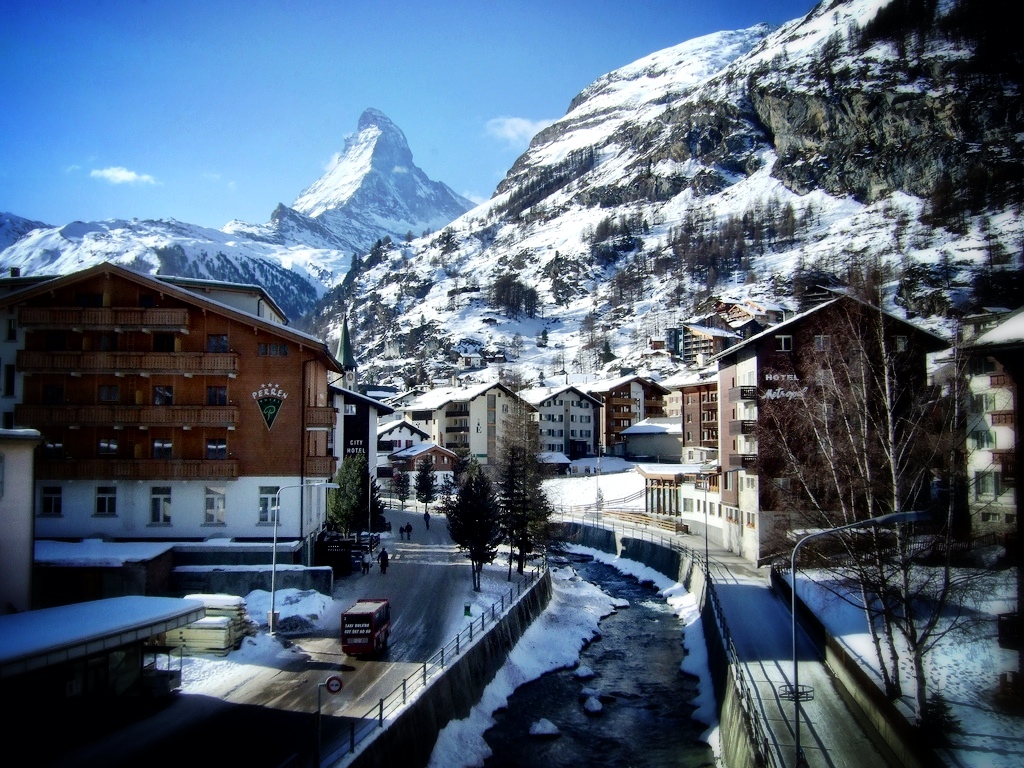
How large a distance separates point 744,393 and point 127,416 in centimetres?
3559

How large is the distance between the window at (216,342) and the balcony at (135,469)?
19.8 ft

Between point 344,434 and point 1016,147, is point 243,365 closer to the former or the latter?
point 344,434

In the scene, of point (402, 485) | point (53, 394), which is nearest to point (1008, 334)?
point (53, 394)

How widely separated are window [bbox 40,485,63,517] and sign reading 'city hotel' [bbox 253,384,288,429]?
1076 centimetres

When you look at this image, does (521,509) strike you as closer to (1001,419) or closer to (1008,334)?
(1001,419)

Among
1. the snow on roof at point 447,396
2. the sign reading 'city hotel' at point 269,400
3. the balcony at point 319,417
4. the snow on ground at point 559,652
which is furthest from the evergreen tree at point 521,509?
the snow on roof at point 447,396

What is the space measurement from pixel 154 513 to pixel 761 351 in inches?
1430

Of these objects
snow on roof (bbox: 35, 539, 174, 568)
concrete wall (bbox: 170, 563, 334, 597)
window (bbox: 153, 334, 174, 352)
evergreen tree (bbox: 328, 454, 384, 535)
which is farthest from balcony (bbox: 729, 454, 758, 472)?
window (bbox: 153, 334, 174, 352)

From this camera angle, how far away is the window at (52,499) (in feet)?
Answer: 126

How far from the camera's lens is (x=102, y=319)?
39031mm

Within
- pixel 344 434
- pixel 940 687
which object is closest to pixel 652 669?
pixel 940 687

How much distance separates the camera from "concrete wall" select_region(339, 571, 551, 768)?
19641mm

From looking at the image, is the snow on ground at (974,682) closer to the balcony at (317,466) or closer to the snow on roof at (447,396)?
the balcony at (317,466)

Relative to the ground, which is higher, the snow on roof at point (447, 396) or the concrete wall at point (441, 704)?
the snow on roof at point (447, 396)
